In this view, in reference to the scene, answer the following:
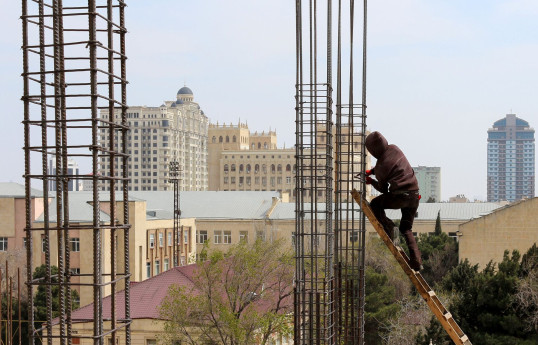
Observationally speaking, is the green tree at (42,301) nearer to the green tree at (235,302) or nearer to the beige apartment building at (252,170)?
the green tree at (235,302)

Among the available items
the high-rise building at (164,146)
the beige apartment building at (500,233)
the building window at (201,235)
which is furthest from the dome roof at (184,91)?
the beige apartment building at (500,233)

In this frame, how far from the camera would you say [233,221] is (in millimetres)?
67062

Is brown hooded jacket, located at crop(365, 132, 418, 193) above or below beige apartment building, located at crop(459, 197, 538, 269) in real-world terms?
above

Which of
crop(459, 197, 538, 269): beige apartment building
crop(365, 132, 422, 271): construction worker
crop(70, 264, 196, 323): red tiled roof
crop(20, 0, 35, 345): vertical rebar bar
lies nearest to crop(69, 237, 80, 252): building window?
crop(70, 264, 196, 323): red tiled roof

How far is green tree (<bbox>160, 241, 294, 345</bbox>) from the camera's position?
86.6ft

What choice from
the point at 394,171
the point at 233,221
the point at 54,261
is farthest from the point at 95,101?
the point at 233,221

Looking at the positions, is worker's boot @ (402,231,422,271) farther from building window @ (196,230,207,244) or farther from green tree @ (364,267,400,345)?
building window @ (196,230,207,244)

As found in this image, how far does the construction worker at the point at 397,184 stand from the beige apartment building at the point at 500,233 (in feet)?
87.8

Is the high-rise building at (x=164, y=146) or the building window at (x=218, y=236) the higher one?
the high-rise building at (x=164, y=146)

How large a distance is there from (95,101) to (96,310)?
1.63 meters

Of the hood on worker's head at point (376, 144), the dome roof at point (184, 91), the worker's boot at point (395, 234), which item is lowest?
the worker's boot at point (395, 234)

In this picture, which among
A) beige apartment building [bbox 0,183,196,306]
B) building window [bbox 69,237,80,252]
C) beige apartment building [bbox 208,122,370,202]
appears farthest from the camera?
beige apartment building [bbox 208,122,370,202]

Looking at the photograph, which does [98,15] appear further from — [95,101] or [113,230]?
[113,230]

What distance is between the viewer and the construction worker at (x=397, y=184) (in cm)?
988
